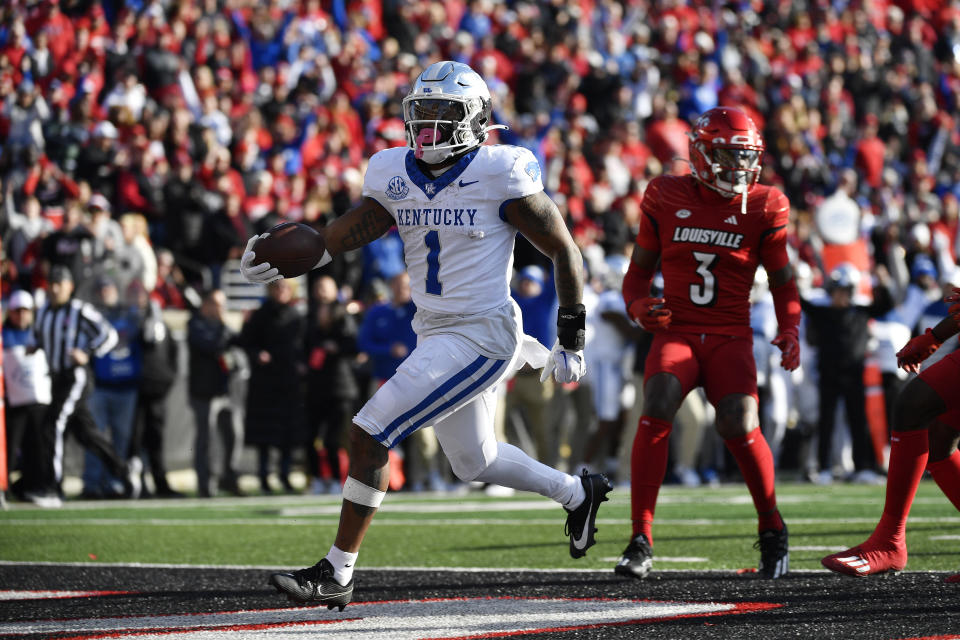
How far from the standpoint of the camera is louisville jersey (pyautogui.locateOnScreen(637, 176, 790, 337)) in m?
6.07

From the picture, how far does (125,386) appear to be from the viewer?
11.8m

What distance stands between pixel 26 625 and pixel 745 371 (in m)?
2.86

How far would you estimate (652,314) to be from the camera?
237 inches

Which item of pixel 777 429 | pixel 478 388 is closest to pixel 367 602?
pixel 478 388

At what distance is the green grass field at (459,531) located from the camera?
6738 mm

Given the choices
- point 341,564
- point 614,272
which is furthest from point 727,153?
point 614,272

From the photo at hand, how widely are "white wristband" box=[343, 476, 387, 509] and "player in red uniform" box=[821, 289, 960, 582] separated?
5.49ft

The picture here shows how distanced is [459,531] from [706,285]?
2657mm

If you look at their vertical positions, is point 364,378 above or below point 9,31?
below

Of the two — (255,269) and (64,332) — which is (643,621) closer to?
(255,269)

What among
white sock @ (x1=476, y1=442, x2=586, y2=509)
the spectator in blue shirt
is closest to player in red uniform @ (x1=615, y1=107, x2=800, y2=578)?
white sock @ (x1=476, y1=442, x2=586, y2=509)

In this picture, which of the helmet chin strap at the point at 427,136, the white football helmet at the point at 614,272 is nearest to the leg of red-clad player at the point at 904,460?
the helmet chin strap at the point at 427,136

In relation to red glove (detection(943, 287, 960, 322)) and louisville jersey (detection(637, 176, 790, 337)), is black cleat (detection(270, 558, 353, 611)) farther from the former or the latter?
red glove (detection(943, 287, 960, 322))

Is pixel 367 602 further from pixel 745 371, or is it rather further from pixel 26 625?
pixel 745 371
